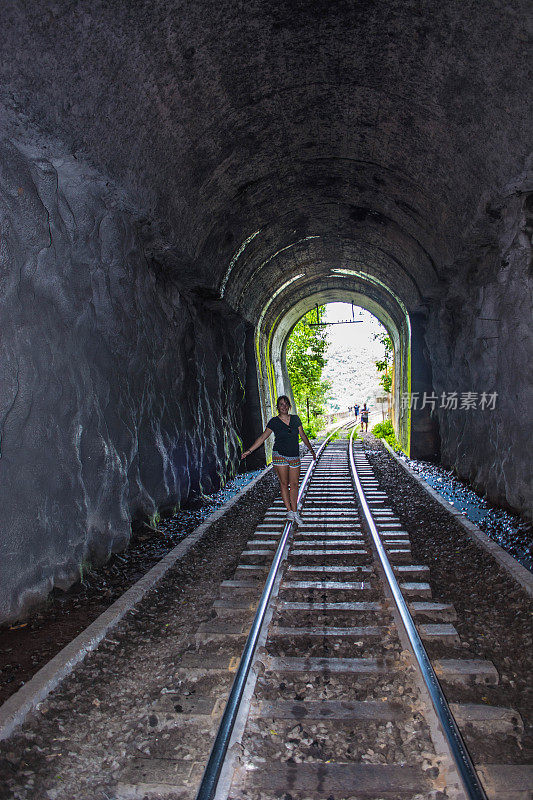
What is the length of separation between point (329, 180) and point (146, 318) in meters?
4.47


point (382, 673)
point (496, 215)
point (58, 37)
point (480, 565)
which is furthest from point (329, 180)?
point (382, 673)

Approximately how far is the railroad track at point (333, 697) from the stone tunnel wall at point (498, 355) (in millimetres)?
2738

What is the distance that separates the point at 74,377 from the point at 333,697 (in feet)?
12.3

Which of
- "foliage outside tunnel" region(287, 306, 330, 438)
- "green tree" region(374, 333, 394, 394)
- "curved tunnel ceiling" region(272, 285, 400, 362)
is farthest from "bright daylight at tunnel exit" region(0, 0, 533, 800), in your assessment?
"foliage outside tunnel" region(287, 306, 330, 438)

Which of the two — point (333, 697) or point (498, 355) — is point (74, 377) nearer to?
point (333, 697)

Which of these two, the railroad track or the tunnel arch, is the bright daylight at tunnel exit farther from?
the tunnel arch

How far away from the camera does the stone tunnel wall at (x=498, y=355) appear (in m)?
6.39

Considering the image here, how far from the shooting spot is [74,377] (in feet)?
17.1

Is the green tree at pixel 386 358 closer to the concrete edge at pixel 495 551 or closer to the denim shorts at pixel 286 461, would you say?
the concrete edge at pixel 495 551

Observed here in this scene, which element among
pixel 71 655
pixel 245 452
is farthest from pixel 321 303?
pixel 71 655

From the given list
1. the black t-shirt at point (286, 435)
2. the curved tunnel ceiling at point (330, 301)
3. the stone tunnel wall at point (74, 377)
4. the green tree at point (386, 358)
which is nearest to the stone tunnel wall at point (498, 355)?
the black t-shirt at point (286, 435)

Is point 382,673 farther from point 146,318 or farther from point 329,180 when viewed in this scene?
point 329,180

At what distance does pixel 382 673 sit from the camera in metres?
3.25

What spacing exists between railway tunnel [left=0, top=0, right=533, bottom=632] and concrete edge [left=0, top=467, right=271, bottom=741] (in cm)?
71
